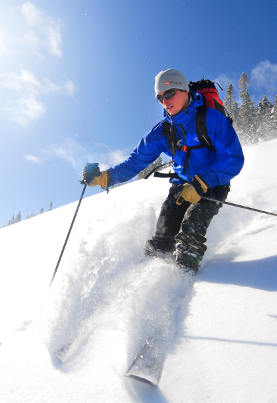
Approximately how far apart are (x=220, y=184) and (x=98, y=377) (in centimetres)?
254

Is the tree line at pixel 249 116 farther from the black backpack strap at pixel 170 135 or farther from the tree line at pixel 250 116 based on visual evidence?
the black backpack strap at pixel 170 135

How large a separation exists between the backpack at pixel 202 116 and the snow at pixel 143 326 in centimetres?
151

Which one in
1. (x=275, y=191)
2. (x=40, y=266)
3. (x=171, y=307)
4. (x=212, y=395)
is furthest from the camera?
(x=275, y=191)

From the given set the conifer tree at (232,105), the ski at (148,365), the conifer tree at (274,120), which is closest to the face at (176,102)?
the ski at (148,365)

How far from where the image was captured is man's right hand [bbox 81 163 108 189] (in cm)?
434

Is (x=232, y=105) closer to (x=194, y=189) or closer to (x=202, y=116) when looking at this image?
(x=202, y=116)

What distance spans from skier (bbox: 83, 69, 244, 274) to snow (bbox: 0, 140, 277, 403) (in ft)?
1.01

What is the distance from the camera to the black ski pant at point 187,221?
3.26 metres

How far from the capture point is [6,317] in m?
3.26

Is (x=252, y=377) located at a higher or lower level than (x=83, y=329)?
higher

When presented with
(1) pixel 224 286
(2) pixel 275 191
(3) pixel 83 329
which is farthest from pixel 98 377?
(2) pixel 275 191

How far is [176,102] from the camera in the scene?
3.45 meters

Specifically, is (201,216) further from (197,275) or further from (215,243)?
(215,243)

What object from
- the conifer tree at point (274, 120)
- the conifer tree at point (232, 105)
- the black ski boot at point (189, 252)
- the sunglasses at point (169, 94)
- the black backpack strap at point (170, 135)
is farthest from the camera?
the conifer tree at point (232, 105)
